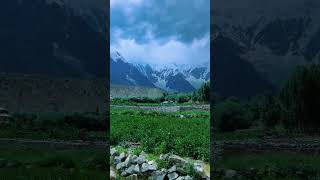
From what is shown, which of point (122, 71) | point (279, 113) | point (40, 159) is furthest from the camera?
point (122, 71)

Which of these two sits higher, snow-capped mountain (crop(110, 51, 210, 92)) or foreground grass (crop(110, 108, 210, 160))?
snow-capped mountain (crop(110, 51, 210, 92))

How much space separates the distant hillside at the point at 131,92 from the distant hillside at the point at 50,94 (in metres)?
1.00

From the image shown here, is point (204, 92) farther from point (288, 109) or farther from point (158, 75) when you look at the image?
point (288, 109)

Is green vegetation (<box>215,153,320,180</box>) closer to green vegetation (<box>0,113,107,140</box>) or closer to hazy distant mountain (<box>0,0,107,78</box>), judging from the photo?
green vegetation (<box>0,113,107,140</box>)

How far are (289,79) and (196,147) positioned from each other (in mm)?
1452

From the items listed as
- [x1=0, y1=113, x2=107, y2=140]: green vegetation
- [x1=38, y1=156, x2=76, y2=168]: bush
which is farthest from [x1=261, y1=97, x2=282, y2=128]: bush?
[x1=38, y1=156, x2=76, y2=168]: bush

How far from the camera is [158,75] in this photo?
783 centimetres

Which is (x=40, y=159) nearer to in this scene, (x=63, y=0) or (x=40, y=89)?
(x=40, y=89)

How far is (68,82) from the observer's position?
6.72 metres

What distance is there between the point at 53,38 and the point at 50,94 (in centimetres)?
71

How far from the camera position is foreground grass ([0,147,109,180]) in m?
6.23

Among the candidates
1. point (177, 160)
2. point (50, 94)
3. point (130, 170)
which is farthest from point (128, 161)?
point (50, 94)

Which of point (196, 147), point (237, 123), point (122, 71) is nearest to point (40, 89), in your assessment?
point (122, 71)

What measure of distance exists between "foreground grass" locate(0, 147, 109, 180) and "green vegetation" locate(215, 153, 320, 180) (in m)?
1.47
